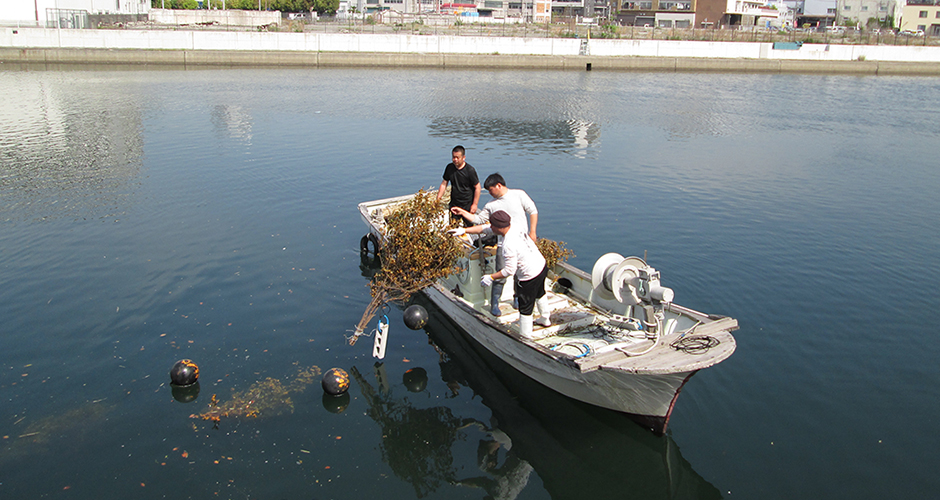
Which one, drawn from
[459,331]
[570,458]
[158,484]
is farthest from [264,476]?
[459,331]

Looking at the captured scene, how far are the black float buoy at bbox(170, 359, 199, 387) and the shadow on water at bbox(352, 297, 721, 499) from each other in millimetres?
2334

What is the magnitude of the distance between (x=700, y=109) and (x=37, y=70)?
46942 mm

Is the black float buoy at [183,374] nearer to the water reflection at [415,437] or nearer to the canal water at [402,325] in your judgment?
the canal water at [402,325]

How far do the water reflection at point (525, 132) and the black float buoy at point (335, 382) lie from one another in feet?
58.9

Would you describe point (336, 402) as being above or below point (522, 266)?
below

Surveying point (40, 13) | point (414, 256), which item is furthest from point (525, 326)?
point (40, 13)

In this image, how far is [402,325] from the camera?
37.3ft

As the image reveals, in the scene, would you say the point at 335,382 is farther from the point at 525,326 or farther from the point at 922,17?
the point at 922,17

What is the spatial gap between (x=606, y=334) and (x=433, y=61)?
168 feet

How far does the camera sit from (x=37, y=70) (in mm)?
46094

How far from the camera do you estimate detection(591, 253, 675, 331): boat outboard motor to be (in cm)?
795

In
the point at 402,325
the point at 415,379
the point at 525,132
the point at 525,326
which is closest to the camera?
the point at 525,326

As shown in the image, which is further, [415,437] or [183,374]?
[183,374]

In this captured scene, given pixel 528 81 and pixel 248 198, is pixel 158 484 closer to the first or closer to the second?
pixel 248 198
